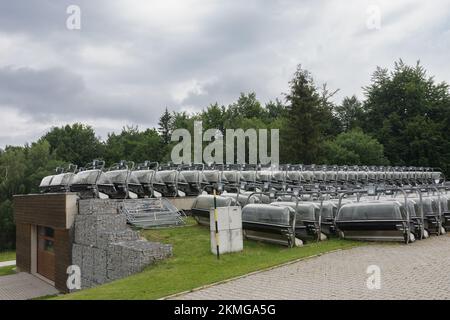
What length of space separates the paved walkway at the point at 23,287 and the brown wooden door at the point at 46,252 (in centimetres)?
46

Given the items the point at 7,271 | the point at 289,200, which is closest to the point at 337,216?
the point at 289,200

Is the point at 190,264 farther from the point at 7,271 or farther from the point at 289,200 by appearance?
the point at 7,271

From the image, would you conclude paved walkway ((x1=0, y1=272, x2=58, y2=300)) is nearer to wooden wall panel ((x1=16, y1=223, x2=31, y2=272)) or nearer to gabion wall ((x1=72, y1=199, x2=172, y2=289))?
wooden wall panel ((x1=16, y1=223, x2=31, y2=272))

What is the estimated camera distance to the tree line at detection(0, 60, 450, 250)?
42.5 metres

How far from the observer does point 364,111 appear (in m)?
59.0

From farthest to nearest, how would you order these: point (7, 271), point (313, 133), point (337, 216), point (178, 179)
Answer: point (313, 133), point (7, 271), point (178, 179), point (337, 216)

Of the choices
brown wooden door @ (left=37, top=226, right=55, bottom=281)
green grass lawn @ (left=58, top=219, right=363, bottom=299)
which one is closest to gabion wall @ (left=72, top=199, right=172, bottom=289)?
green grass lawn @ (left=58, top=219, right=363, bottom=299)

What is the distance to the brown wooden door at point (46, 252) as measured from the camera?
1984 centimetres

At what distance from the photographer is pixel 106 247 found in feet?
46.2

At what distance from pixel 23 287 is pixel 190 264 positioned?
11.9m

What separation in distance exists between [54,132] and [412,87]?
4663cm

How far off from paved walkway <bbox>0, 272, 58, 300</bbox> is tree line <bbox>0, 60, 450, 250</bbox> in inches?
971

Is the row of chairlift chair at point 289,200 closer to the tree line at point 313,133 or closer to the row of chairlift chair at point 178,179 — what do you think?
the row of chairlift chair at point 178,179
